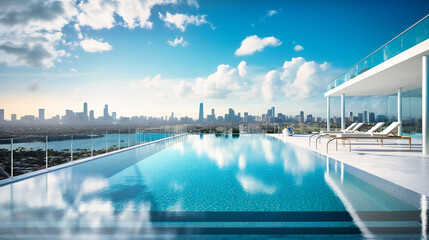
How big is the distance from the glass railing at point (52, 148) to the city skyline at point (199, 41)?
7.37m

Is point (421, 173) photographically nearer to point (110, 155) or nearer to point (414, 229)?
point (414, 229)

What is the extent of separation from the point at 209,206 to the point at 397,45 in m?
9.88

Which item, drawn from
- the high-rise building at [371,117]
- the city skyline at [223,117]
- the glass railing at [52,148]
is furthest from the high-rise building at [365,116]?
the glass railing at [52,148]

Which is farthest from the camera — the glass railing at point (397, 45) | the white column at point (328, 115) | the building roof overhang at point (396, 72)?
the white column at point (328, 115)

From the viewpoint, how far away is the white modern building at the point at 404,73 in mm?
7395

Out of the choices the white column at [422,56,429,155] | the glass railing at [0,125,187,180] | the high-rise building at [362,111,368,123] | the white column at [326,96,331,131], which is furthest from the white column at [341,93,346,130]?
the glass railing at [0,125,187,180]

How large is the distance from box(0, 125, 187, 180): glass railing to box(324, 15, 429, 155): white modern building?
1077 centimetres

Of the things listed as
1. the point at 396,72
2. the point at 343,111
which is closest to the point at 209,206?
the point at 396,72

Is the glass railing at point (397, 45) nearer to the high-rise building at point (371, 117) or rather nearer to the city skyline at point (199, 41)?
the city skyline at point (199, 41)

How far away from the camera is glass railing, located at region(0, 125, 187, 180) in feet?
15.1

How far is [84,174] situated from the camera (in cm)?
514

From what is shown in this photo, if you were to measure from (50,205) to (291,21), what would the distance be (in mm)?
18090

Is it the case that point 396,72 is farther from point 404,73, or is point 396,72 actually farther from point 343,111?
point 343,111

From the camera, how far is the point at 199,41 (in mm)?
18250
